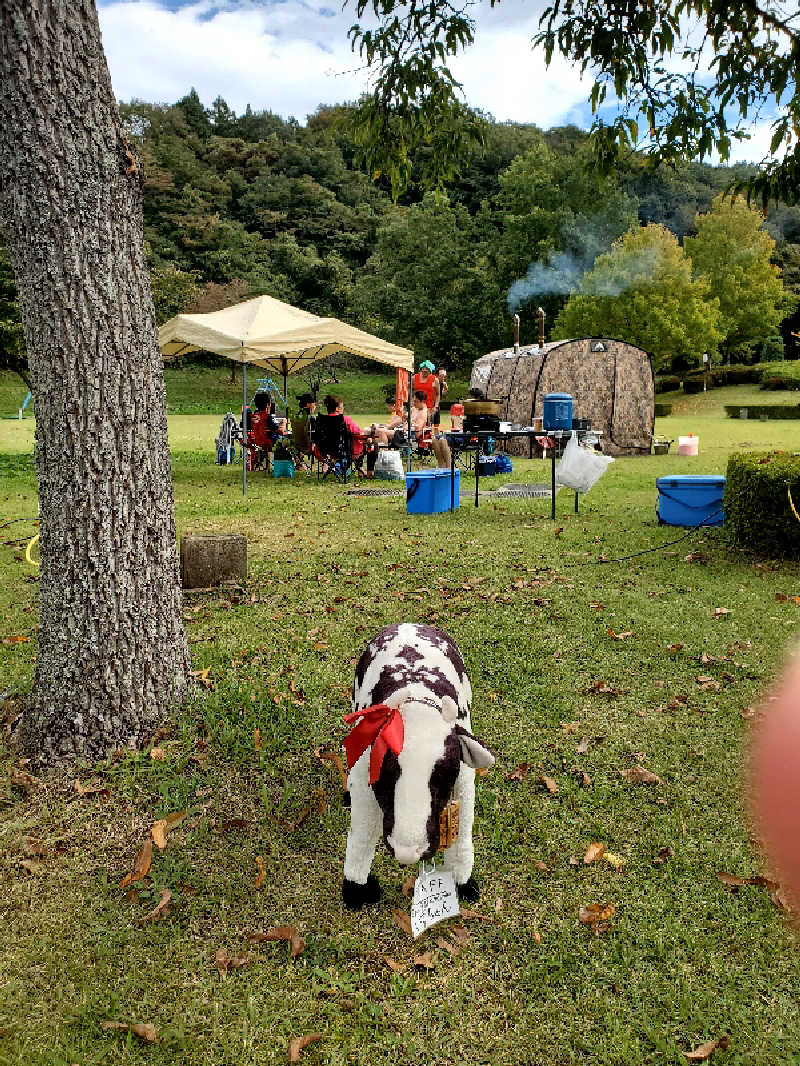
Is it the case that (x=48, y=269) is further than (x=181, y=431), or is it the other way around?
(x=181, y=431)

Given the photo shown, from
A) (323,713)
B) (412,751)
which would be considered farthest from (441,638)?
(323,713)

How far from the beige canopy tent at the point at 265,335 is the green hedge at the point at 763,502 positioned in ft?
23.5

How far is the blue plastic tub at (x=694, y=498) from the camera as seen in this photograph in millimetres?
8578

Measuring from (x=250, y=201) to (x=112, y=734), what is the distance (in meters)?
65.2

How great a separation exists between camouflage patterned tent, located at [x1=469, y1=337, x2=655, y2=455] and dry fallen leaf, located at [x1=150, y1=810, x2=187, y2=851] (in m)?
15.4

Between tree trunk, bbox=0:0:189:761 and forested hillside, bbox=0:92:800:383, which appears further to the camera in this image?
forested hillside, bbox=0:92:800:383

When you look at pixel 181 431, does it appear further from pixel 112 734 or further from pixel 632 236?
pixel 632 236

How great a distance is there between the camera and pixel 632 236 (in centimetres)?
4116

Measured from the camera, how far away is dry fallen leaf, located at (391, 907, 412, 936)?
2.79 metres

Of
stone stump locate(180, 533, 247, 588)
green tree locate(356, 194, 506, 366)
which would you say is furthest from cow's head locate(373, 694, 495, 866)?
green tree locate(356, 194, 506, 366)

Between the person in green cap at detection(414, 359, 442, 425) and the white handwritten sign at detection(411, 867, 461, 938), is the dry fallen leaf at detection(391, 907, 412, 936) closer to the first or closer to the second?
the white handwritten sign at detection(411, 867, 461, 938)

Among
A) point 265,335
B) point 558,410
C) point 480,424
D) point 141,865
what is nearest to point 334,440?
point 265,335

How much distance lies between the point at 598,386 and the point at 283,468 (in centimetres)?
812

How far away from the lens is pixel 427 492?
10445mm
